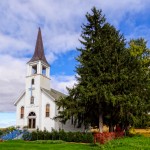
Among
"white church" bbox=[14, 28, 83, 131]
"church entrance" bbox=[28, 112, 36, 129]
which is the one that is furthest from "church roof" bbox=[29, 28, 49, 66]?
"church entrance" bbox=[28, 112, 36, 129]

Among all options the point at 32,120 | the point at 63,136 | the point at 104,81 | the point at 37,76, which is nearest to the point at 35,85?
the point at 37,76

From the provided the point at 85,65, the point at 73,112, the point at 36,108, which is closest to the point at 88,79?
the point at 85,65

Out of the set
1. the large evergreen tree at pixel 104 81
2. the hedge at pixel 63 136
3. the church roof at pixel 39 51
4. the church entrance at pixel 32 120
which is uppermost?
the church roof at pixel 39 51

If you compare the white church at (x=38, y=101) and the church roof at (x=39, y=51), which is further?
the church roof at (x=39, y=51)

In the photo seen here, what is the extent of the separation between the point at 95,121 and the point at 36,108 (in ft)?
39.8

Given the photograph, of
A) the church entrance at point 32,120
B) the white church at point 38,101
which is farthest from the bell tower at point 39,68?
the church entrance at point 32,120

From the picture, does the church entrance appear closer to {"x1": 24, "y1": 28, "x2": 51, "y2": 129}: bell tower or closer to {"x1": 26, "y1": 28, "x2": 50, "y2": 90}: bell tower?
{"x1": 24, "y1": 28, "x2": 51, "y2": 129}: bell tower

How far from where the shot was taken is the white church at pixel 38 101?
3934cm

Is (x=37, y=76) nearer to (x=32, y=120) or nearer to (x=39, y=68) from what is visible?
(x=39, y=68)

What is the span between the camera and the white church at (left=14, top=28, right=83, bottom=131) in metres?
39.3

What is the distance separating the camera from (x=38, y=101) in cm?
4022

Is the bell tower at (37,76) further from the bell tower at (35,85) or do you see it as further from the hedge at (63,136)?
the hedge at (63,136)

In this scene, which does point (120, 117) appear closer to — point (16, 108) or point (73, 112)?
point (73, 112)

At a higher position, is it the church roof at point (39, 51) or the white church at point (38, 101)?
the church roof at point (39, 51)
